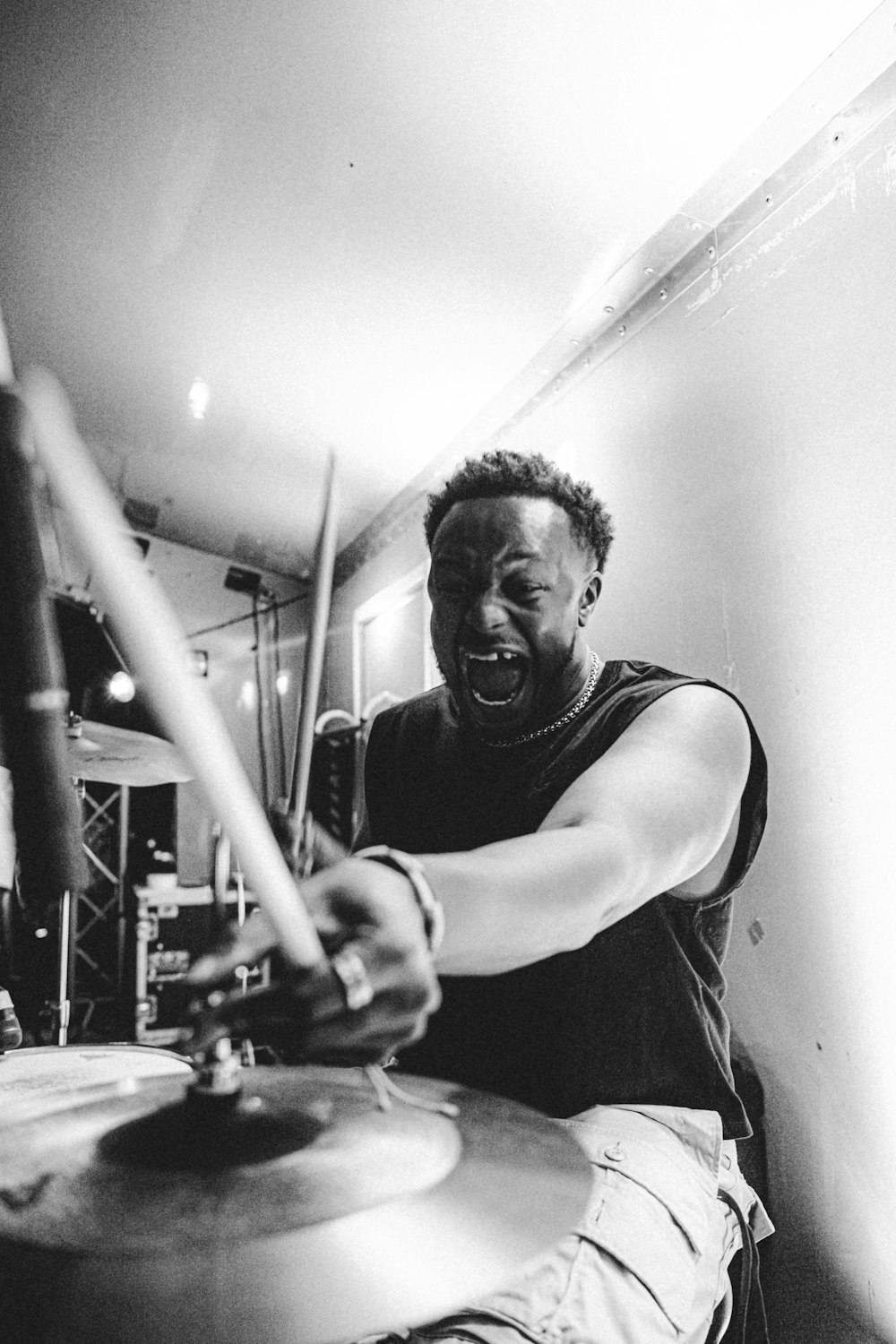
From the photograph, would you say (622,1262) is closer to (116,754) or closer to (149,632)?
(149,632)

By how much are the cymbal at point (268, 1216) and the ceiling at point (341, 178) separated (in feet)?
5.46

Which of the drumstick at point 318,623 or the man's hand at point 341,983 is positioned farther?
the drumstick at point 318,623

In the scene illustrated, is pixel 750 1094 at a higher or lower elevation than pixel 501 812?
lower

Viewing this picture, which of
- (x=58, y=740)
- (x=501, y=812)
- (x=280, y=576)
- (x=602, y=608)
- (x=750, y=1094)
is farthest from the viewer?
(x=280, y=576)

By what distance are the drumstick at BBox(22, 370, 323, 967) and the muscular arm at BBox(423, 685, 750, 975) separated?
0.60 ft

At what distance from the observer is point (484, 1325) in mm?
793

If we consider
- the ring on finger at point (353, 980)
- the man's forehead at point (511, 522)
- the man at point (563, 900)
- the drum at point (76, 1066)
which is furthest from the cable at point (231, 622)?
the ring on finger at point (353, 980)

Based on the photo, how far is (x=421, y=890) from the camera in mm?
505

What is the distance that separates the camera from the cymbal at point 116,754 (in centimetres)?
183

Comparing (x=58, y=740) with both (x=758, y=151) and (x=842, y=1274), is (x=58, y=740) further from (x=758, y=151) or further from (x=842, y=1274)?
(x=758, y=151)

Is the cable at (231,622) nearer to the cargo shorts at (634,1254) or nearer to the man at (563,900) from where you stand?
the man at (563,900)

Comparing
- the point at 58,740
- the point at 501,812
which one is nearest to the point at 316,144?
the point at 501,812

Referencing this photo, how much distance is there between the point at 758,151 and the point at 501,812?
136 cm

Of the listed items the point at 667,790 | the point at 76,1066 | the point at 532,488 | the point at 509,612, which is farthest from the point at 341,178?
the point at 76,1066
